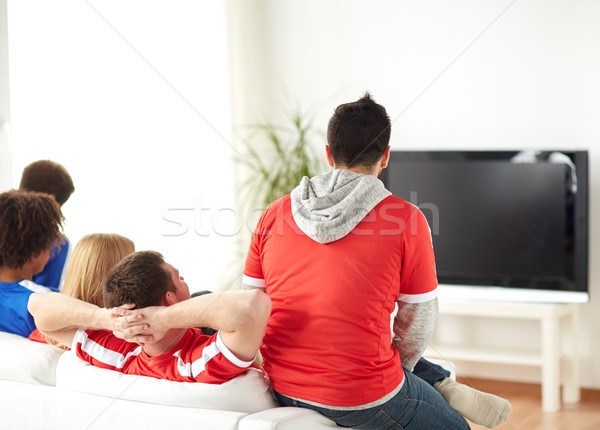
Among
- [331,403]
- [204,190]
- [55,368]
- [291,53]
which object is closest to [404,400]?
[331,403]

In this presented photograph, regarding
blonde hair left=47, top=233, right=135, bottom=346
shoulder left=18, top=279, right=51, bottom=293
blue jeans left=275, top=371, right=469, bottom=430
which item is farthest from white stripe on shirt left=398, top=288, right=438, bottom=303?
shoulder left=18, top=279, right=51, bottom=293

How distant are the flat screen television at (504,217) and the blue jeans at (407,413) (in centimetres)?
212

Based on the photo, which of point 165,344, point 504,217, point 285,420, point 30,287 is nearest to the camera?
point 285,420

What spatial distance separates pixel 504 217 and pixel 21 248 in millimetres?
2584

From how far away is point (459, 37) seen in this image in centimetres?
400

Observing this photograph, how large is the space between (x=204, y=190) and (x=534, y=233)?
1.99 metres

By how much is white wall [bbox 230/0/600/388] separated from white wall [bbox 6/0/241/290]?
1.17 ft

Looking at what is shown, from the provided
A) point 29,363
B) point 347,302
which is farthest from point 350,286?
point 29,363

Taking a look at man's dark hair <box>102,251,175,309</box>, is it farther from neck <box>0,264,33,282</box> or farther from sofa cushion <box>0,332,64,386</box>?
neck <box>0,264,33,282</box>

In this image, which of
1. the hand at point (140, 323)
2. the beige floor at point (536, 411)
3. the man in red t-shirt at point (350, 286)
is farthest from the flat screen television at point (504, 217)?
the hand at point (140, 323)

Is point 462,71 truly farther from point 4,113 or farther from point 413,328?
point 413,328

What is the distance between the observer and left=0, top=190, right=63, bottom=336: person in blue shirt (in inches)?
Answer: 80.6

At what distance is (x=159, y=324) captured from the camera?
158cm

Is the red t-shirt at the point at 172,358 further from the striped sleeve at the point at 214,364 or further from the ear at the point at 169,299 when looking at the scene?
the ear at the point at 169,299
